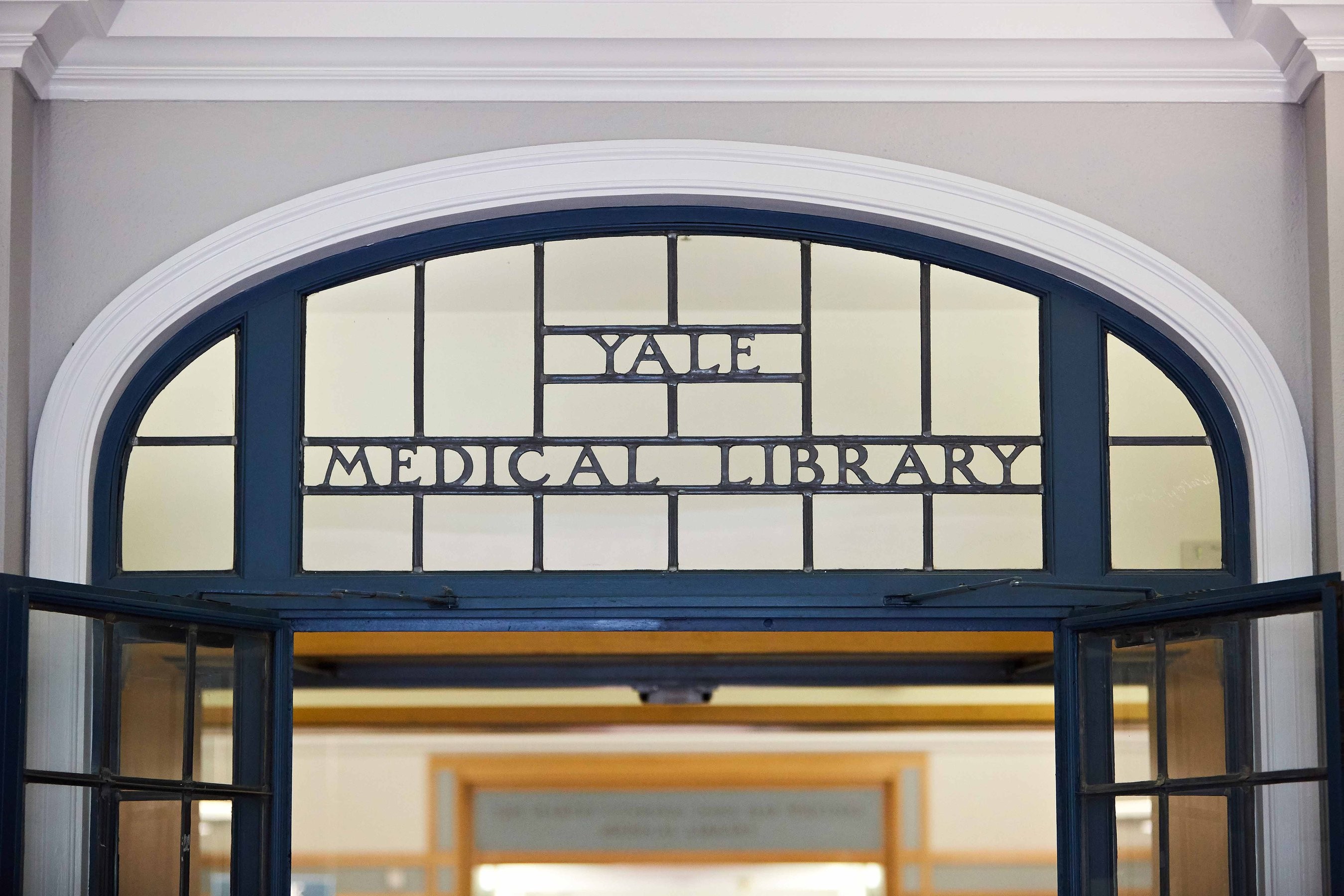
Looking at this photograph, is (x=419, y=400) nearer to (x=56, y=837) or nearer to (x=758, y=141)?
(x=758, y=141)

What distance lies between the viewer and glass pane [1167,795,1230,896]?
2.98 m

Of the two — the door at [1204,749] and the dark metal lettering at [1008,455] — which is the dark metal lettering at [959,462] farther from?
the door at [1204,749]

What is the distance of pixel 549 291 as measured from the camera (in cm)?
346

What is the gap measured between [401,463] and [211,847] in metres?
0.97

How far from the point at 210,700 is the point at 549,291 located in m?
1.24

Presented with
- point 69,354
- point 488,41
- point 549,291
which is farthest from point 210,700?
point 488,41

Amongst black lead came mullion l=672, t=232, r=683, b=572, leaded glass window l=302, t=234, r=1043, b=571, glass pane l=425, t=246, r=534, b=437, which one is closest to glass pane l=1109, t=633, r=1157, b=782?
leaded glass window l=302, t=234, r=1043, b=571

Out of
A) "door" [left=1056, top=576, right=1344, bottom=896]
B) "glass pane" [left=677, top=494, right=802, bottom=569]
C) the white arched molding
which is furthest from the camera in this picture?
"glass pane" [left=677, top=494, right=802, bottom=569]

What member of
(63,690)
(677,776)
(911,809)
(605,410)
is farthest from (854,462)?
(911,809)

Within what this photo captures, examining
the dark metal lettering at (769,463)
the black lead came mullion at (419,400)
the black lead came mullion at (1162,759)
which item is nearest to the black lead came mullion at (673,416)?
the dark metal lettering at (769,463)

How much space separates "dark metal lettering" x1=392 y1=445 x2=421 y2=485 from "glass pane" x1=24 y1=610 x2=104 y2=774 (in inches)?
29.4

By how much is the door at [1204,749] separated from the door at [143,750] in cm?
190

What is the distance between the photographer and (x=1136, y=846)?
10.3 feet

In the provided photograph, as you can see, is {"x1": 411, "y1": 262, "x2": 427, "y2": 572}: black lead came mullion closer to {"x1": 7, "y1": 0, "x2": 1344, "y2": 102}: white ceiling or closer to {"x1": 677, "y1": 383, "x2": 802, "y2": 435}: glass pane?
{"x1": 7, "y1": 0, "x2": 1344, "y2": 102}: white ceiling
